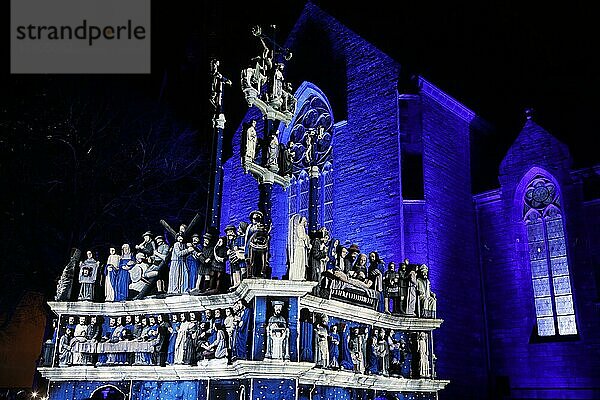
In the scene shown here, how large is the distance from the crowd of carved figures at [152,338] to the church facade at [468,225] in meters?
4.42

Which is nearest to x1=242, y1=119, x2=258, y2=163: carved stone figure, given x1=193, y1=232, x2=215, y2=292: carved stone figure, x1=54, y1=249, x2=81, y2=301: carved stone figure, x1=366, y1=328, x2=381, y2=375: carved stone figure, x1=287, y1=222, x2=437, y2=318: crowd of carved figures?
x1=287, y1=222, x2=437, y2=318: crowd of carved figures

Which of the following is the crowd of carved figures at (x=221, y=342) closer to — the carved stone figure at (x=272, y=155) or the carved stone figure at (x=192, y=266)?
the carved stone figure at (x=192, y=266)

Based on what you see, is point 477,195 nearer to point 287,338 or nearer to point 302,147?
point 302,147

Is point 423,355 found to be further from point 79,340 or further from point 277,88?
point 79,340

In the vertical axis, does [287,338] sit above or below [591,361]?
above

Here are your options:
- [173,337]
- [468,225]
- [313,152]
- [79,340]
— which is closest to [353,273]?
[173,337]

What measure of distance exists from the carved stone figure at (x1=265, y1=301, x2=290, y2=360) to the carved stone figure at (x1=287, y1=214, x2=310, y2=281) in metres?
0.68

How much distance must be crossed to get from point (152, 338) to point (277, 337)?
3.19m

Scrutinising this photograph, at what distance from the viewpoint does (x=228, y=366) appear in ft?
36.6

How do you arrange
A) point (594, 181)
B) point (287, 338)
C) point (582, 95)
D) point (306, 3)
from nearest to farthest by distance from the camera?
point (287, 338)
point (594, 181)
point (582, 95)
point (306, 3)

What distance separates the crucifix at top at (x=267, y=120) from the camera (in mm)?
12344

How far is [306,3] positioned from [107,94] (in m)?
8.77

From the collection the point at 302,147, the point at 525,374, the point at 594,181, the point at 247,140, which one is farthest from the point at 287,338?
the point at 302,147

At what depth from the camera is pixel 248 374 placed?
10.5 meters
